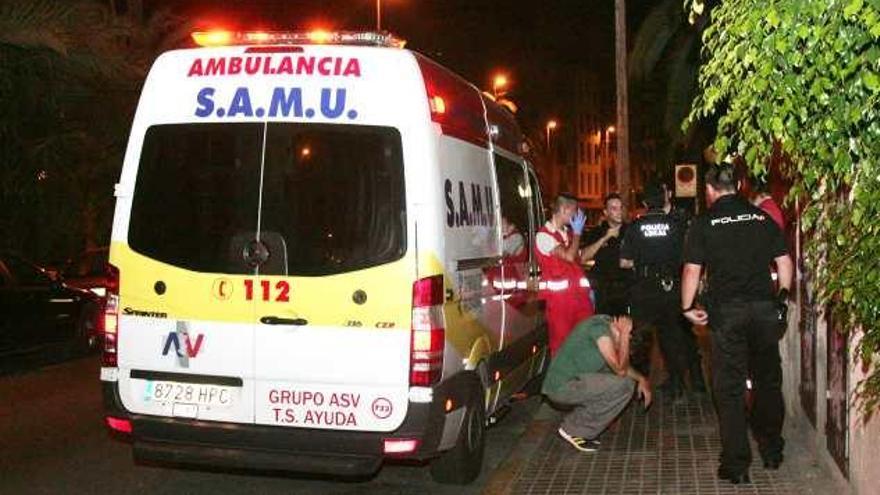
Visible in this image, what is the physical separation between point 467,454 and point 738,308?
1.89 m

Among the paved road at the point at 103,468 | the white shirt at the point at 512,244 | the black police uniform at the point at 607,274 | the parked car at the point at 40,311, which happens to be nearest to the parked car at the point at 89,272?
the parked car at the point at 40,311

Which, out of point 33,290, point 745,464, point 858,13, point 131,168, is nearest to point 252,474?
point 131,168

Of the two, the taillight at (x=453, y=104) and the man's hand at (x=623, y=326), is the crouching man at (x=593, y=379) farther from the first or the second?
the taillight at (x=453, y=104)

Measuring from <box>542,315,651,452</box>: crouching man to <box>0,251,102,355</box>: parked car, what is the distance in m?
8.01

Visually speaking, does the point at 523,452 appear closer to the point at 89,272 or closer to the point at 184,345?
the point at 184,345

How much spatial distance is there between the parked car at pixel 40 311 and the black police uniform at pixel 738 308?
9347 mm

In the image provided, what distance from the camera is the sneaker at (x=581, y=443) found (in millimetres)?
7340

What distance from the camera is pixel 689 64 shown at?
1477 centimetres

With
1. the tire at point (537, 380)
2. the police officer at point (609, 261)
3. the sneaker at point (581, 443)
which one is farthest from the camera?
the police officer at point (609, 261)

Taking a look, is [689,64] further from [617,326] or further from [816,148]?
[816,148]

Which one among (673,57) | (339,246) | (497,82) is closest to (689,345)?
(339,246)

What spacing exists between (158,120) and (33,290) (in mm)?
8227

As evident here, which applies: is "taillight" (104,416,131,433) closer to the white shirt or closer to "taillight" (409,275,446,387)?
"taillight" (409,275,446,387)

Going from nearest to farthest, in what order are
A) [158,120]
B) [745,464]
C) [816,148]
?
[816,148] < [158,120] < [745,464]
